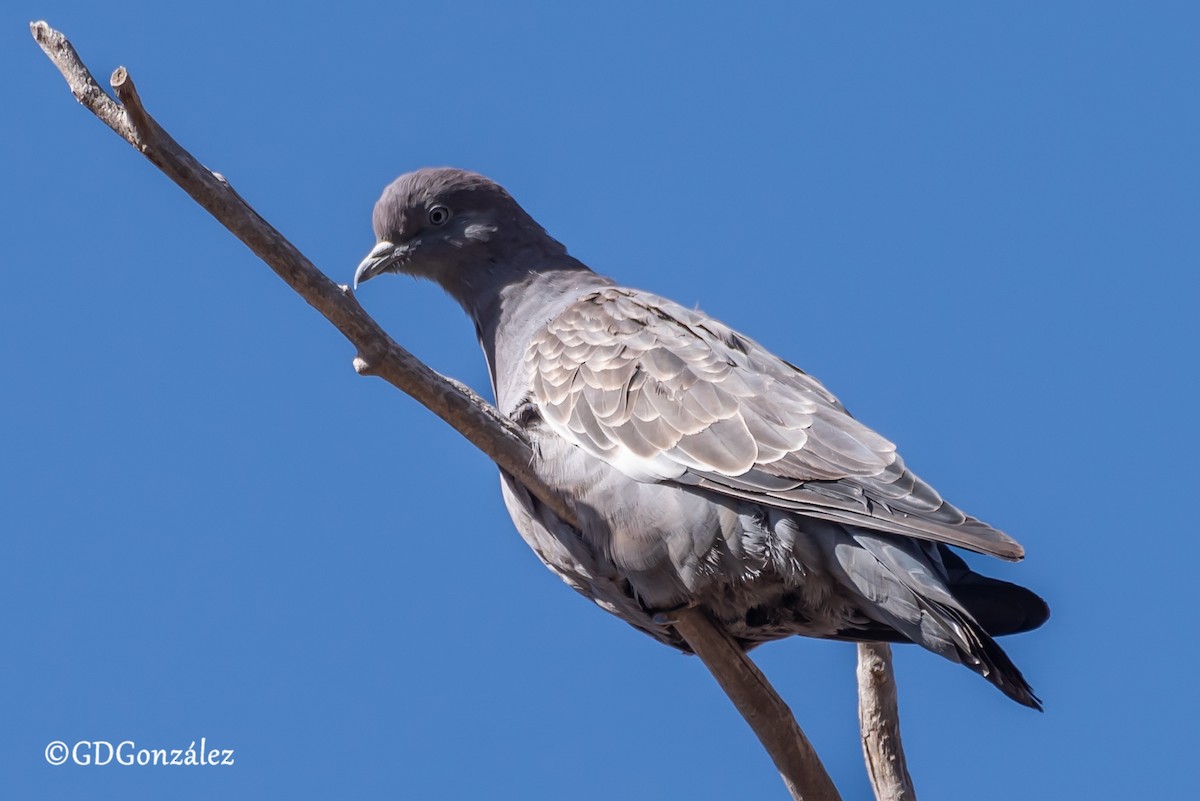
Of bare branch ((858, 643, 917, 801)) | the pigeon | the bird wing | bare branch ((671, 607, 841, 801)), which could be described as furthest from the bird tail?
bare branch ((858, 643, 917, 801))

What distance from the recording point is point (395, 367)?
13.2 ft

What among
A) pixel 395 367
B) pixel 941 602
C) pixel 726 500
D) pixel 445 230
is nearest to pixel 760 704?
pixel 726 500

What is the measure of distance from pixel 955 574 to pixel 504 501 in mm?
1768

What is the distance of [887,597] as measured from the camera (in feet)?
14.4

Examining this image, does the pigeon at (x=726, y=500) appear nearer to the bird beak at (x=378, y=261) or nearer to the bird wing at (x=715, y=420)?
the bird wing at (x=715, y=420)

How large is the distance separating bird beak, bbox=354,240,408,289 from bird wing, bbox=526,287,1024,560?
104 centimetres

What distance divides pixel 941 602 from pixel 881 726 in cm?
145

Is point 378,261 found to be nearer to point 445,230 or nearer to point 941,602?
point 445,230

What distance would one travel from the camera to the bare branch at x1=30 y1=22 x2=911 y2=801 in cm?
368

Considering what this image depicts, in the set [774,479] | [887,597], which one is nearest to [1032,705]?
[887,597]

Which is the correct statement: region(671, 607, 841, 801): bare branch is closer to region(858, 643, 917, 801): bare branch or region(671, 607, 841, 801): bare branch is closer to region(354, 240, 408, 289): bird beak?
region(858, 643, 917, 801): bare branch

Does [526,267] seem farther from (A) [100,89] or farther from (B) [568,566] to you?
(A) [100,89]

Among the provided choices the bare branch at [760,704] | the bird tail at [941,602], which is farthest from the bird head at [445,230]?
the bird tail at [941,602]

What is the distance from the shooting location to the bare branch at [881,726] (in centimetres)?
548
